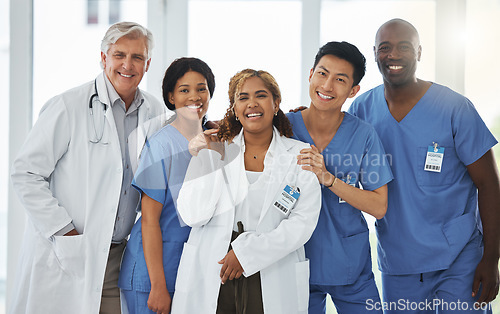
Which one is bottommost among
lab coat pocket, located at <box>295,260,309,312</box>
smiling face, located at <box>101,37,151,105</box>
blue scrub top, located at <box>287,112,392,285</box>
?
lab coat pocket, located at <box>295,260,309,312</box>

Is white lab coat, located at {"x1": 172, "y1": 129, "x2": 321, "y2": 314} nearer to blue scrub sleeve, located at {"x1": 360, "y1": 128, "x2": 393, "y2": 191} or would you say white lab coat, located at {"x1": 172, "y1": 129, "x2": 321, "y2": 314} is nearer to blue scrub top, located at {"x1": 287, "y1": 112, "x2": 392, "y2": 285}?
blue scrub top, located at {"x1": 287, "y1": 112, "x2": 392, "y2": 285}

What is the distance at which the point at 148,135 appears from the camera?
1.86m

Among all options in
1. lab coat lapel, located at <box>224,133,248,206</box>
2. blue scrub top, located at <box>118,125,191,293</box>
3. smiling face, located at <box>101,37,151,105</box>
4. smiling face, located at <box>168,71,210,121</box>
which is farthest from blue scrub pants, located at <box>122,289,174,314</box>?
smiling face, located at <box>101,37,151,105</box>

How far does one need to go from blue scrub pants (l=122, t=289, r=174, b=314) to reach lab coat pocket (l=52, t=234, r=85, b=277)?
22cm

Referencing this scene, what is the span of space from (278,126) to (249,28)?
1.23m

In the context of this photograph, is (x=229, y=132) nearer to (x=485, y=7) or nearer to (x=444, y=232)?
(x=444, y=232)

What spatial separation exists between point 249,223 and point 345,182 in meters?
0.44

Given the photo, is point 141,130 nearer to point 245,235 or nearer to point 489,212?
point 245,235

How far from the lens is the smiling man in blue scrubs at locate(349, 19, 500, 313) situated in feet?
6.05

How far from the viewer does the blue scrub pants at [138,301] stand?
1.72 m

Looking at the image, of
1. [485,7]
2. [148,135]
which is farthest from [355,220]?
[485,7]

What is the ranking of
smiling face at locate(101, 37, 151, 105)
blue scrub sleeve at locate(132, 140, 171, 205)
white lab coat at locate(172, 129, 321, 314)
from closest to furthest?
white lab coat at locate(172, 129, 321, 314) < blue scrub sleeve at locate(132, 140, 171, 205) < smiling face at locate(101, 37, 151, 105)

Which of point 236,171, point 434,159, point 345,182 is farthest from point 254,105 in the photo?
point 434,159

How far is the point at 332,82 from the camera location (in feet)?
5.80
